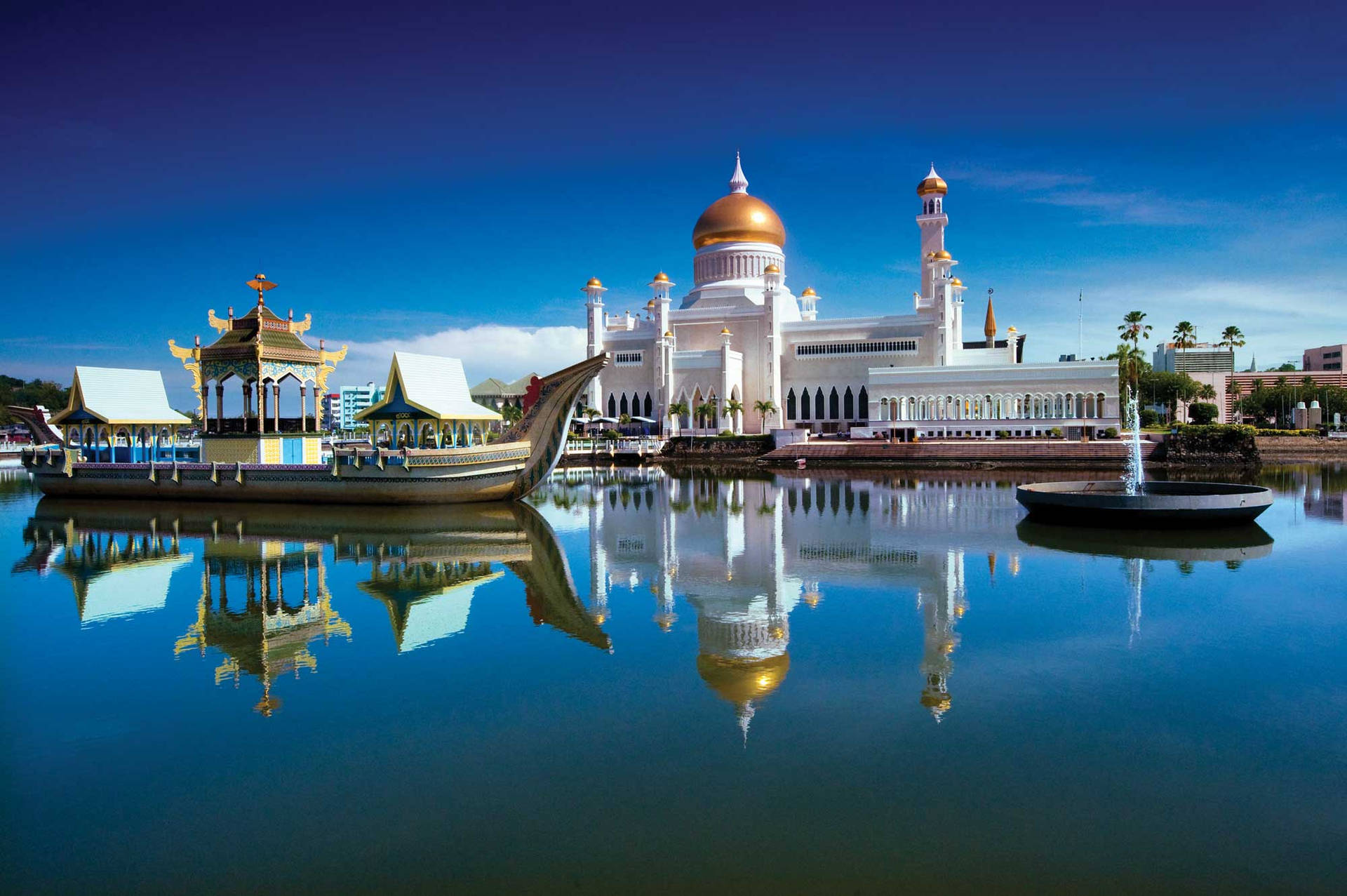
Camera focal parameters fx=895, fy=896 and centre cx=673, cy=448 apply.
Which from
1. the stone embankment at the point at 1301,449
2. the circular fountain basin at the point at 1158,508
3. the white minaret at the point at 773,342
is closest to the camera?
the circular fountain basin at the point at 1158,508

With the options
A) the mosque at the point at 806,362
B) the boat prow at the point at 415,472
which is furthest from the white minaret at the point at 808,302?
the boat prow at the point at 415,472

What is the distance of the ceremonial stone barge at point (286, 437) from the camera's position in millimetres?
24344

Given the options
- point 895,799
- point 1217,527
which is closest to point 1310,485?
point 1217,527

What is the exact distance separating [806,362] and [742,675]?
45.4 metres

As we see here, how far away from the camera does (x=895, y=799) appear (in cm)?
563

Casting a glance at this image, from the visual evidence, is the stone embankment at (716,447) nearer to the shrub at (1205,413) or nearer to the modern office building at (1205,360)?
the shrub at (1205,413)

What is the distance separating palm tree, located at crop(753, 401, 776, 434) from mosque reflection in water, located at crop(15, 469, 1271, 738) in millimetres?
25000

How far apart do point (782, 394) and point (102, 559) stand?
4039 cm

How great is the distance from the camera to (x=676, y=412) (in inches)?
2016

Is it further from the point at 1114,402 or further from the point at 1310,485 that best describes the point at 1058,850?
the point at 1114,402

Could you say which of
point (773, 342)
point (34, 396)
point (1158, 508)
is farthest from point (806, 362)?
point (34, 396)

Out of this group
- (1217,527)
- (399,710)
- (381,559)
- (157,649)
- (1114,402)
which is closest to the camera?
(399,710)

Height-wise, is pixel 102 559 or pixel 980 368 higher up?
pixel 980 368

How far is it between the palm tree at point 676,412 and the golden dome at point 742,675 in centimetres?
4220
